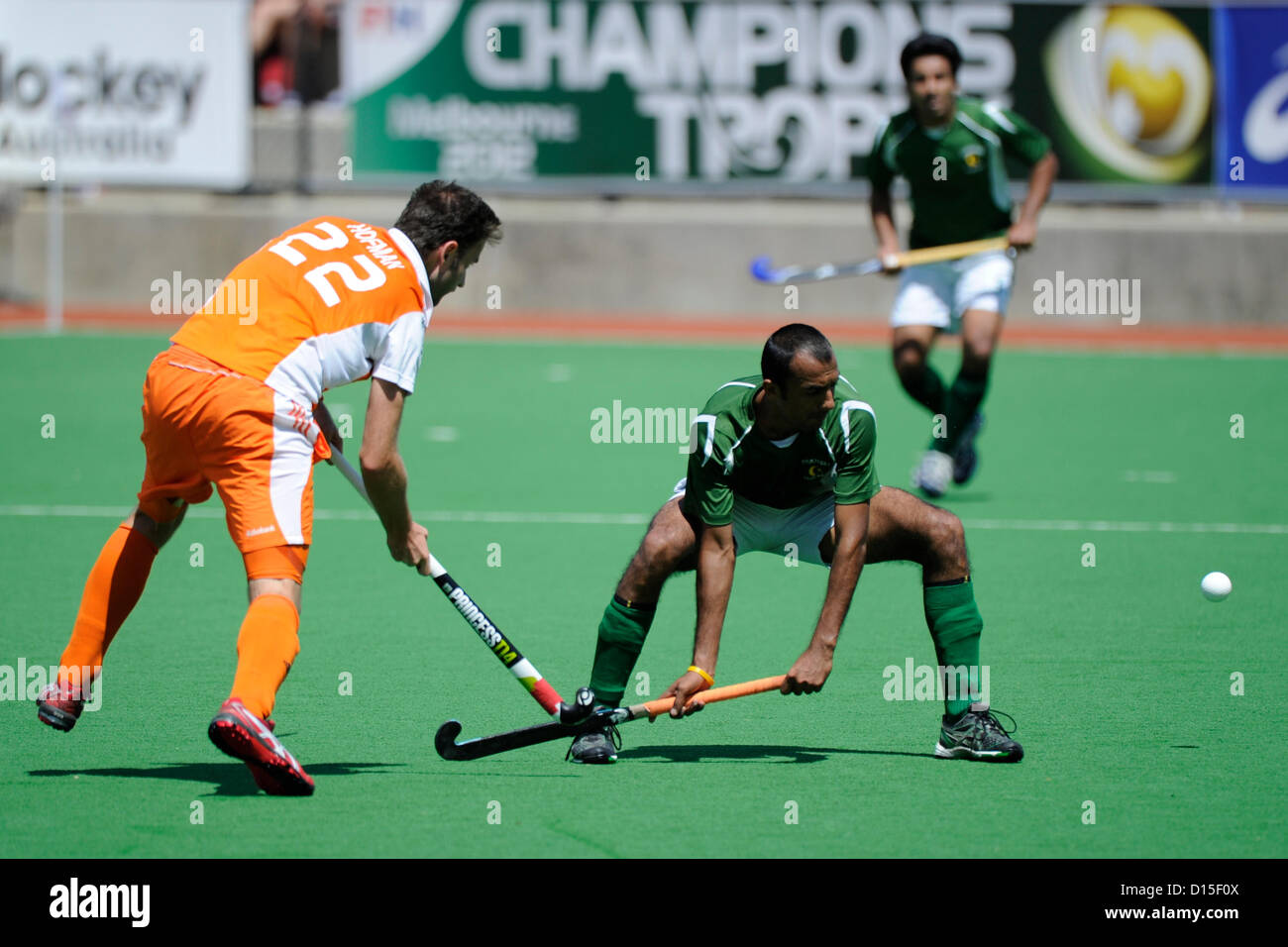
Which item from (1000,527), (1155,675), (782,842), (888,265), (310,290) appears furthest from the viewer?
(888,265)

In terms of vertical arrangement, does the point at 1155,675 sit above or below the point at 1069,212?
below

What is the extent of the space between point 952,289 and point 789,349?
5.21 meters

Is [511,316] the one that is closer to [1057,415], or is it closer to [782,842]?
[1057,415]

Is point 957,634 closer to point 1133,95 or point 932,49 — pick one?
point 932,49

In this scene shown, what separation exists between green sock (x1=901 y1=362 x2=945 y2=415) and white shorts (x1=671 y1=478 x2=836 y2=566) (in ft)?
14.3

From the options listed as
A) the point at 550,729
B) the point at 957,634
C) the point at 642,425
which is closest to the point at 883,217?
the point at 642,425

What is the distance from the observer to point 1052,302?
2006 cm

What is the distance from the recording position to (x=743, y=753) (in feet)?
16.0

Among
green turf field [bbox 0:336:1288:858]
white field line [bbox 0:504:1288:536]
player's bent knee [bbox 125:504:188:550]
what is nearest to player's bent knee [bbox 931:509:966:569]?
green turf field [bbox 0:336:1288:858]

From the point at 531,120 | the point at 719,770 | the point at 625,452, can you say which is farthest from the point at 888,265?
the point at 531,120

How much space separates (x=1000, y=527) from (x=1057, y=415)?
4.44 metres

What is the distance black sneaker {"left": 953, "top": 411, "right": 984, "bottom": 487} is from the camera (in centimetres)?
924

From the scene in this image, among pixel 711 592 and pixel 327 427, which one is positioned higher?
pixel 327 427
